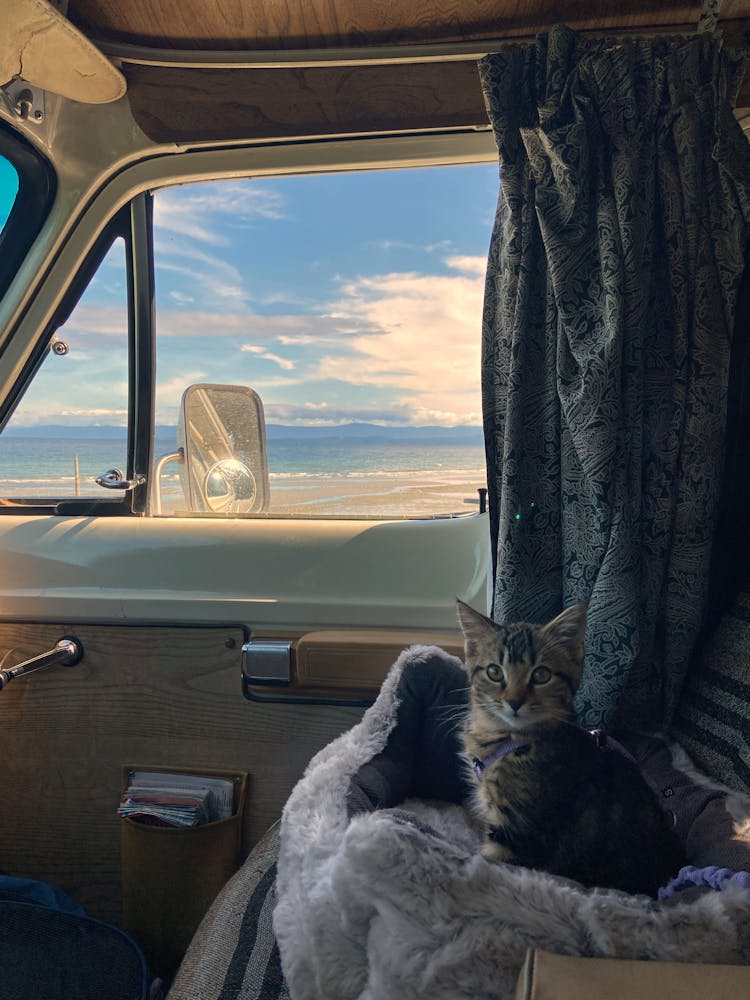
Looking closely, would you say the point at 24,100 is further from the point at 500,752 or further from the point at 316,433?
the point at 500,752

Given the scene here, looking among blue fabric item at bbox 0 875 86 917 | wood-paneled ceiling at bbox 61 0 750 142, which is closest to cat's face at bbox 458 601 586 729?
blue fabric item at bbox 0 875 86 917

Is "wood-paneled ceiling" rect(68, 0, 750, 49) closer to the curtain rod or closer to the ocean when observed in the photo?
the curtain rod

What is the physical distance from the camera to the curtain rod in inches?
59.4

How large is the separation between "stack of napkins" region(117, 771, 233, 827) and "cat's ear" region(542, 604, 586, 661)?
956 mm

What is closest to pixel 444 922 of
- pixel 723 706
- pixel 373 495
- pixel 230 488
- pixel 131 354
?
pixel 723 706

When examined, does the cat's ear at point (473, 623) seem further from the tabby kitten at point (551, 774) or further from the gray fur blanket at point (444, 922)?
the gray fur blanket at point (444, 922)

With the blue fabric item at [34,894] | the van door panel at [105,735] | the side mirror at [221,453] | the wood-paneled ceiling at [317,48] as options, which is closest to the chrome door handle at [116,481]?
the side mirror at [221,453]

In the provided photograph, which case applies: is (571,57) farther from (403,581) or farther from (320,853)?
(320,853)

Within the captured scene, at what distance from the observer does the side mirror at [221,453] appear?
1.84 meters

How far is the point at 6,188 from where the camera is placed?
169cm

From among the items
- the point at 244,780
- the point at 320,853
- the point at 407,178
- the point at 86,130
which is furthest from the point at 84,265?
the point at 320,853

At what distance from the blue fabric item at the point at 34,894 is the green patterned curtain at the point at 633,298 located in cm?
126

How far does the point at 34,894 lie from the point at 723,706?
1.53 m

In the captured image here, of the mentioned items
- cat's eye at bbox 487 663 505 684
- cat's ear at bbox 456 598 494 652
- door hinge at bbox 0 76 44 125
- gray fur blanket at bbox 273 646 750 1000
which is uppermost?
door hinge at bbox 0 76 44 125
